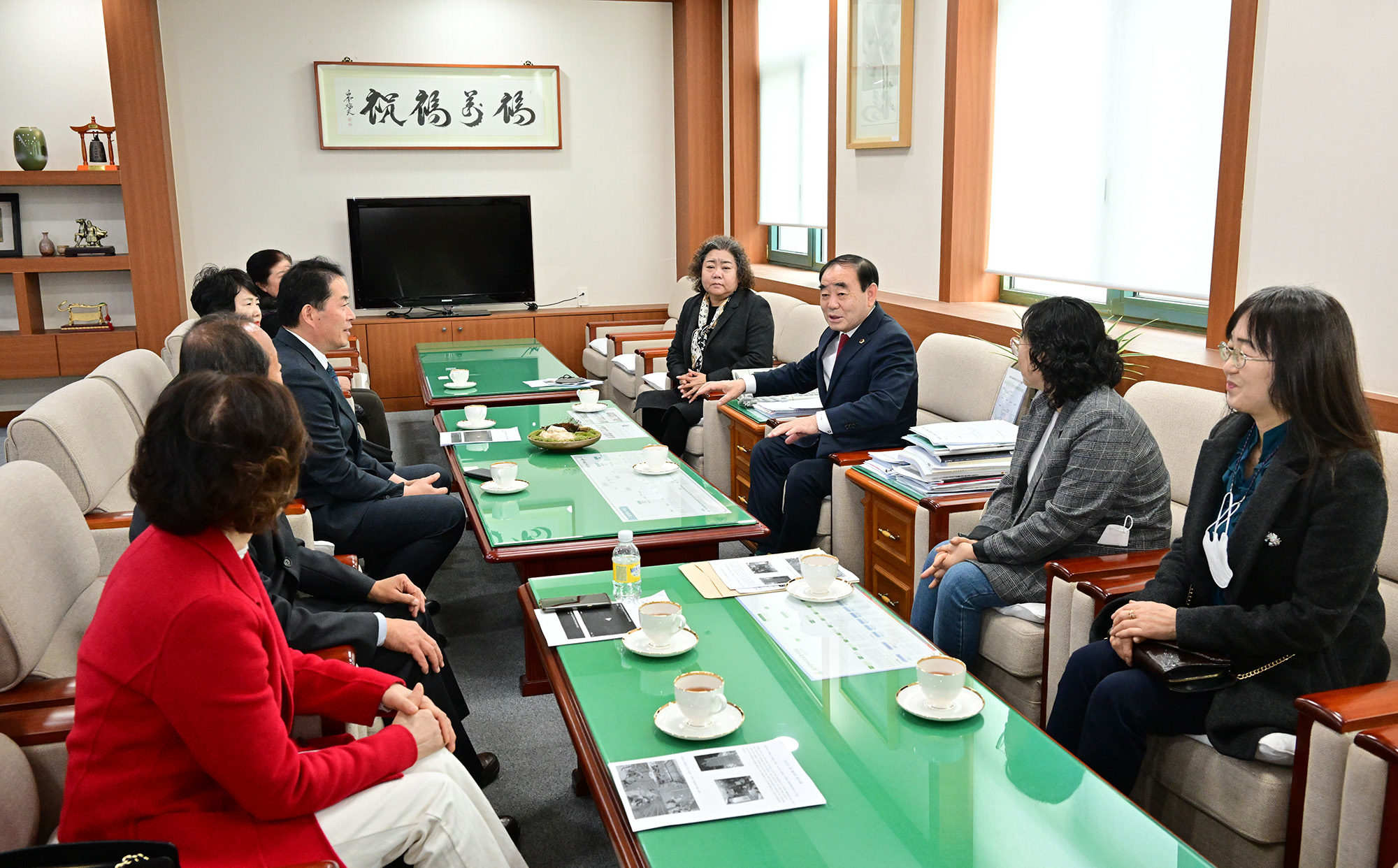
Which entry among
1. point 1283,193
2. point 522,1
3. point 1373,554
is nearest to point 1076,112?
point 1283,193

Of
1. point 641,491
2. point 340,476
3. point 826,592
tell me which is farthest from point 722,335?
point 826,592

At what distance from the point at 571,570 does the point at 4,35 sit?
612 centimetres

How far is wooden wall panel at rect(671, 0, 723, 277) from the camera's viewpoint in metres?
7.17

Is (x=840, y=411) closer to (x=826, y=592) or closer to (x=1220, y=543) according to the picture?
(x=826, y=592)

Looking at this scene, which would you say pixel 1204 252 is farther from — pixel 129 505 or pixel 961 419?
pixel 129 505

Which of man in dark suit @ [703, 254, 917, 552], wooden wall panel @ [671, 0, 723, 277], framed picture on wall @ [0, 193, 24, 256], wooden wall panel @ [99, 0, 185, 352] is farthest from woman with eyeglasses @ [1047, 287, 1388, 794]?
framed picture on wall @ [0, 193, 24, 256]

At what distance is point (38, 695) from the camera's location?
1.84 metres

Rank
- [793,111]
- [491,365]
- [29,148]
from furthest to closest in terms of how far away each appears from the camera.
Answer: [793,111] → [29,148] → [491,365]

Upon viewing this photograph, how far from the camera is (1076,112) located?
13.0ft

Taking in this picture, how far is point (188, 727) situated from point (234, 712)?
6 centimetres

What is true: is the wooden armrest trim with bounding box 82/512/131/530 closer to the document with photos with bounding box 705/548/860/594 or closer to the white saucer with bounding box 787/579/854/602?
the document with photos with bounding box 705/548/860/594

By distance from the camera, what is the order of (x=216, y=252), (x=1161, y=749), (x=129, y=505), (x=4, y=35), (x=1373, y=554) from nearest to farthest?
1. (x=1373, y=554)
2. (x=1161, y=749)
3. (x=129, y=505)
4. (x=4, y=35)
5. (x=216, y=252)

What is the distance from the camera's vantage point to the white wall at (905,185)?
4.63 m

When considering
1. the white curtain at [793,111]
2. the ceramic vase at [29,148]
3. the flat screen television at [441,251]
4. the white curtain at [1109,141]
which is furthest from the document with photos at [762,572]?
the ceramic vase at [29,148]
